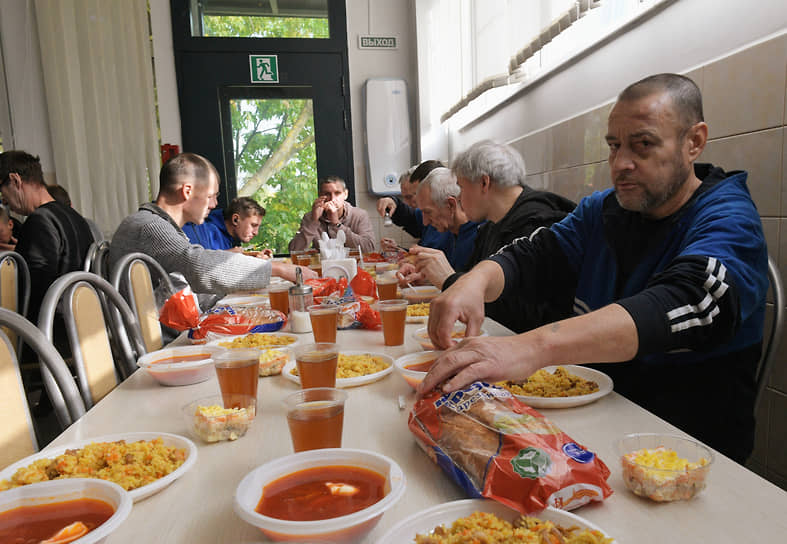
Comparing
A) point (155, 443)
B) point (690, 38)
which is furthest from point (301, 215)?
point (155, 443)

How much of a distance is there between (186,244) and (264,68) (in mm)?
3217

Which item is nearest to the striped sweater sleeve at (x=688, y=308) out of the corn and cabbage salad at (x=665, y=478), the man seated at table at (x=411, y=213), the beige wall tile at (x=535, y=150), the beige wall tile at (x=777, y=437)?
the corn and cabbage salad at (x=665, y=478)

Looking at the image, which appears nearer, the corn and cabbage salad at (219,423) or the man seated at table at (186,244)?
the corn and cabbage salad at (219,423)

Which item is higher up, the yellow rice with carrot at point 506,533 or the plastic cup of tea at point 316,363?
the plastic cup of tea at point 316,363

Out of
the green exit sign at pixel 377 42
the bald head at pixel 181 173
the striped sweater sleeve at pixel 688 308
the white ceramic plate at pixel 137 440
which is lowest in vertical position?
the white ceramic plate at pixel 137 440

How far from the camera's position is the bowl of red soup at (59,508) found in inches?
23.5

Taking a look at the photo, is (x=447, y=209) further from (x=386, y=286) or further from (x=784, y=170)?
(x=784, y=170)

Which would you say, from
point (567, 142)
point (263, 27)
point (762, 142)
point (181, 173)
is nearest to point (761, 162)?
point (762, 142)

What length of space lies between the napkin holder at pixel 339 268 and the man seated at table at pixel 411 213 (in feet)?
4.70

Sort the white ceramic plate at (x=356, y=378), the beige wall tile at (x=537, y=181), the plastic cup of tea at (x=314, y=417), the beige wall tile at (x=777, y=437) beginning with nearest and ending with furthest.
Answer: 1. the plastic cup of tea at (x=314, y=417)
2. the white ceramic plate at (x=356, y=378)
3. the beige wall tile at (x=777, y=437)
4. the beige wall tile at (x=537, y=181)

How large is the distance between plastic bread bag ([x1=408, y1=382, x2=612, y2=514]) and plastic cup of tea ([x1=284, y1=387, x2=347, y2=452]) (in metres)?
0.14

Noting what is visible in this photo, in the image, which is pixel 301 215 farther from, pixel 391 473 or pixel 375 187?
pixel 391 473

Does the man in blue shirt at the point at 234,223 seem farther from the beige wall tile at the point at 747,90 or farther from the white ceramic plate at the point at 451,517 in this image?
the white ceramic plate at the point at 451,517

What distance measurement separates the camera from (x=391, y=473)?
0.64 metres
